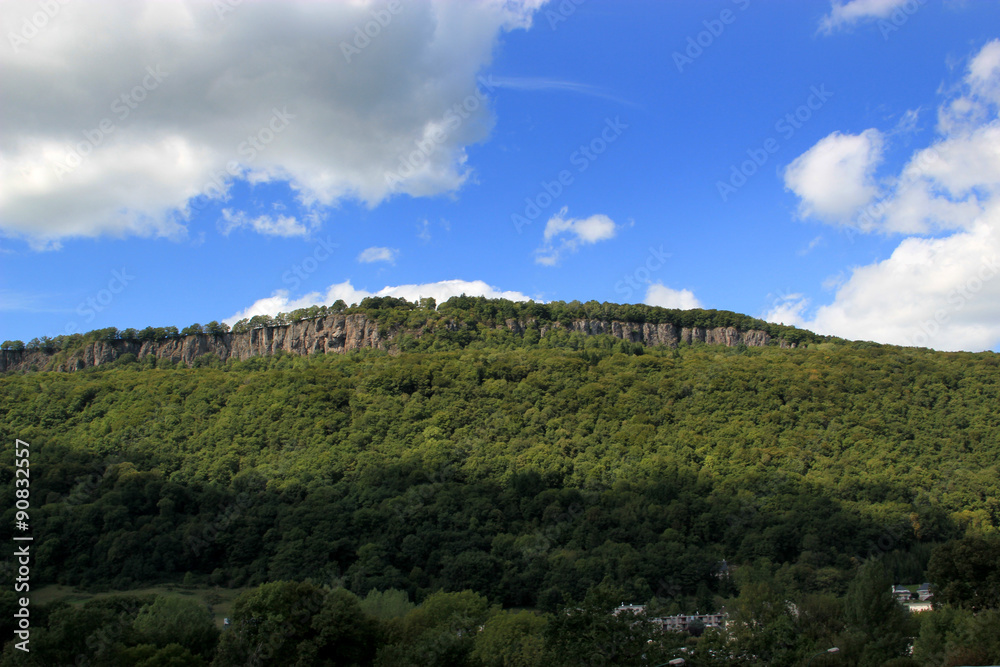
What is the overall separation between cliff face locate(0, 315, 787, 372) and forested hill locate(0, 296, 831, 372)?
0.17m

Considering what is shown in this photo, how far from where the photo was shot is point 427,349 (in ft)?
384

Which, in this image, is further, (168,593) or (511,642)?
(168,593)

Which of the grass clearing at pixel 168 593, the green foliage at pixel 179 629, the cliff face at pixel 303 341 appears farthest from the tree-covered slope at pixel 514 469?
the green foliage at pixel 179 629

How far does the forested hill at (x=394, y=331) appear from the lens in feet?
407

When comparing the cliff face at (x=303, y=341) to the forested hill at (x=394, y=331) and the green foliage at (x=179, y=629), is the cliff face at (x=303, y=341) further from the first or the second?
the green foliage at (x=179, y=629)

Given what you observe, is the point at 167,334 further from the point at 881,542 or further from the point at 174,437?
the point at 881,542

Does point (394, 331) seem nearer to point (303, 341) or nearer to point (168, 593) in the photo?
point (303, 341)

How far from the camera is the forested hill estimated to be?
407ft

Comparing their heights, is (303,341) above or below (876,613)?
above

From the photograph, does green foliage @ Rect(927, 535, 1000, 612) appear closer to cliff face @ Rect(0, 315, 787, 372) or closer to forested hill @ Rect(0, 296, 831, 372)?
forested hill @ Rect(0, 296, 831, 372)

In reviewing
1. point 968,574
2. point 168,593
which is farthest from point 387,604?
point 968,574

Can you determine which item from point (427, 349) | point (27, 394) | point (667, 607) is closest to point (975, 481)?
point (667, 607)

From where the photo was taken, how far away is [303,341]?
128 m

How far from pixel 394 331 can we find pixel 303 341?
59.3 ft
